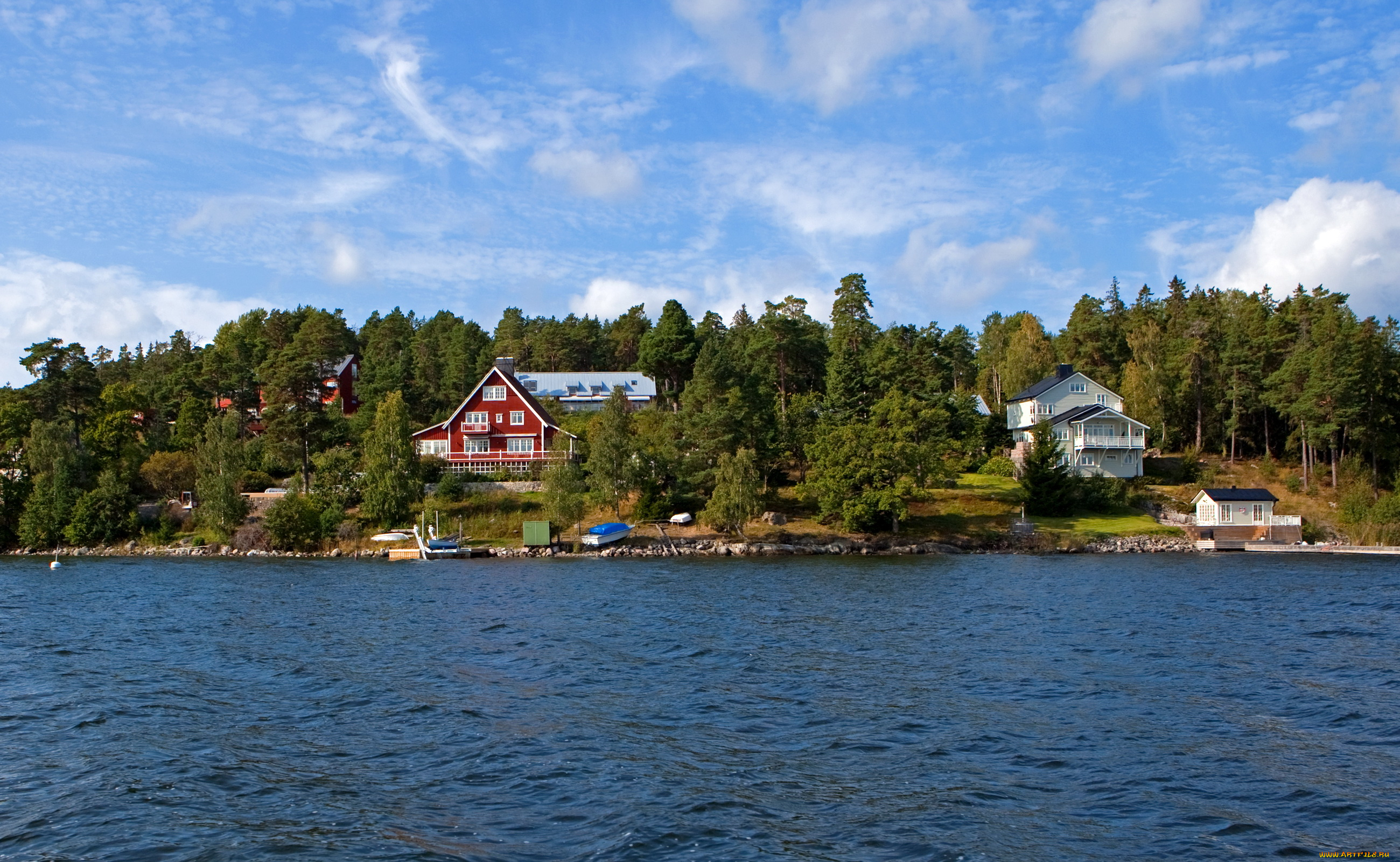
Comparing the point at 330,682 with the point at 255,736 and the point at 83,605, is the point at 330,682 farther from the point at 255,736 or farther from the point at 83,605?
the point at 83,605

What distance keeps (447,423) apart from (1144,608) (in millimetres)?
56439

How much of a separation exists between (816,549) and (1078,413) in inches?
1086

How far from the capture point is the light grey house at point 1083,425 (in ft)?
235

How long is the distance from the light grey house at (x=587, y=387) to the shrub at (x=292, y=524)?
122ft

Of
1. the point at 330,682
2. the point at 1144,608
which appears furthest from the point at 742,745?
the point at 1144,608

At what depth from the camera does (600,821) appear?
13.5 meters

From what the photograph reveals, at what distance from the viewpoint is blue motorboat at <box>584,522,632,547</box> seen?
58.0 m

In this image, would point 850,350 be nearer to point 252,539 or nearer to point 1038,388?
point 1038,388

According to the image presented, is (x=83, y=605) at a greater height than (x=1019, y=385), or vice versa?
(x=1019, y=385)

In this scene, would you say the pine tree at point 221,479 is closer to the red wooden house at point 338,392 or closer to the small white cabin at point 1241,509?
the red wooden house at point 338,392

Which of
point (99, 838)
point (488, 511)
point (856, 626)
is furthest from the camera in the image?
point (488, 511)

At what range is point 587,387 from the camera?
102375mm

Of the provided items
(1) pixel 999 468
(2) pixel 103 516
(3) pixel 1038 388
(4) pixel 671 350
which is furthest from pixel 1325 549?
(2) pixel 103 516

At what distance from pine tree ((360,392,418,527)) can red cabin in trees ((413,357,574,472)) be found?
12179 millimetres
